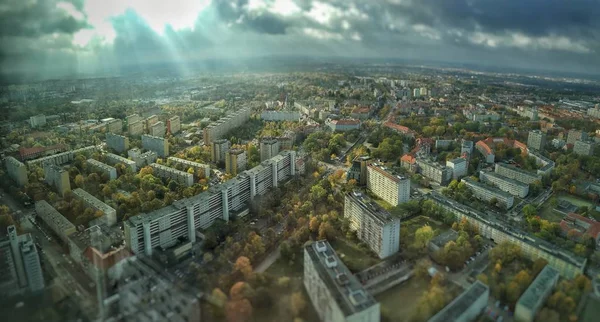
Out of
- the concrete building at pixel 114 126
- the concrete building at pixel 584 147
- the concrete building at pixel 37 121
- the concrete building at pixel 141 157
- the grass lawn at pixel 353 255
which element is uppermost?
the concrete building at pixel 37 121

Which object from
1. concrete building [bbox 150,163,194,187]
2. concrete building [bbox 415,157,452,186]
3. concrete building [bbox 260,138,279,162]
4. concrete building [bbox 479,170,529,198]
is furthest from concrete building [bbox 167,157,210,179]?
concrete building [bbox 479,170,529,198]

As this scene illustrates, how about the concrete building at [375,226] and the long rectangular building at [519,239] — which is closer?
the long rectangular building at [519,239]

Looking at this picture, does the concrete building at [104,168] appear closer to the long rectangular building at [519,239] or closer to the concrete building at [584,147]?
the long rectangular building at [519,239]

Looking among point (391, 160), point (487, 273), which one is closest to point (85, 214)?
point (487, 273)

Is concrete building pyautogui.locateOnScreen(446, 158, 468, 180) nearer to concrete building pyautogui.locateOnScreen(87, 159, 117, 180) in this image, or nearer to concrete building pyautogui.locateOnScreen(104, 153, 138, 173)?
concrete building pyautogui.locateOnScreen(104, 153, 138, 173)

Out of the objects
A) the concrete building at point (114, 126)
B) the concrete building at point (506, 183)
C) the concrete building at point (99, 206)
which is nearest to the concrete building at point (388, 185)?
the concrete building at point (506, 183)

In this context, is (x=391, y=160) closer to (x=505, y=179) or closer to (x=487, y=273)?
(x=505, y=179)

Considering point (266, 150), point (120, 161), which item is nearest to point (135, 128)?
point (120, 161)
